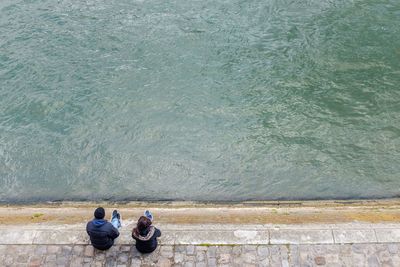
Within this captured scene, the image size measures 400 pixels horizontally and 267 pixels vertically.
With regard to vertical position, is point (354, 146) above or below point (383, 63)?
below

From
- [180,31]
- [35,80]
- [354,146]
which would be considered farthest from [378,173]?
[35,80]

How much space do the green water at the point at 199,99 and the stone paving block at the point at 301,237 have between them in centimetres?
262

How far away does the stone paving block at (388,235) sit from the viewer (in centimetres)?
832

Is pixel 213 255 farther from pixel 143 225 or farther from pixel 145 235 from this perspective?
pixel 143 225

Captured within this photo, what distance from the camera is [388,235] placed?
8.39m

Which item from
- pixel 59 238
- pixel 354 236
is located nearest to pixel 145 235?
pixel 59 238

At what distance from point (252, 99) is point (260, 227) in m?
5.93

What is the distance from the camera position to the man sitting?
805cm

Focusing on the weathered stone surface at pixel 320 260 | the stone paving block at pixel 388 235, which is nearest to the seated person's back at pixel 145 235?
the weathered stone surface at pixel 320 260

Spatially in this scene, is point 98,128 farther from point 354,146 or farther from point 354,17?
point 354,17

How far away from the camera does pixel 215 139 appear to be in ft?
41.8

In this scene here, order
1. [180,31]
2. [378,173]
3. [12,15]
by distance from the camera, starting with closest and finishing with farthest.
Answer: [378,173] < [180,31] < [12,15]

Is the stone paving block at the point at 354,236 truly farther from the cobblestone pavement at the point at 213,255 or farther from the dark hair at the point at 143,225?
the dark hair at the point at 143,225

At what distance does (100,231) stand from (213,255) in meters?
2.14
